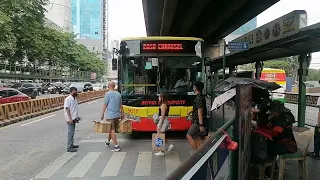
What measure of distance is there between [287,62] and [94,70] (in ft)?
164

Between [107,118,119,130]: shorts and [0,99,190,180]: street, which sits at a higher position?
[107,118,119,130]: shorts

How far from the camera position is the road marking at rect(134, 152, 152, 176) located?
6.89 metres

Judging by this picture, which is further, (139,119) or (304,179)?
(139,119)

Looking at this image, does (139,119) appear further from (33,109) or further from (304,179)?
(33,109)

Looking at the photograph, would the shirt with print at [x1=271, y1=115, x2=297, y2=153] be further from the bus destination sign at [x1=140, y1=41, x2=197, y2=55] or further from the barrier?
the barrier

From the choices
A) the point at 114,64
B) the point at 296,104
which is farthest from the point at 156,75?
the point at 296,104

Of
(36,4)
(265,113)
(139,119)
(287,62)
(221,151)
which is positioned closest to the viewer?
(221,151)

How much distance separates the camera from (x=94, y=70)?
93438 millimetres

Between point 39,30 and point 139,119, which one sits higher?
point 39,30

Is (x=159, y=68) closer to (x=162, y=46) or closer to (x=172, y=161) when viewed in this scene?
(x=162, y=46)

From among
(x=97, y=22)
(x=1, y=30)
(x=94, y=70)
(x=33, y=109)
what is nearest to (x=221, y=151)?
(x=33, y=109)

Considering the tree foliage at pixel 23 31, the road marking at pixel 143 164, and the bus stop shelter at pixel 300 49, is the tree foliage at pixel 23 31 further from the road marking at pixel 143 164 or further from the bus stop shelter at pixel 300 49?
the road marking at pixel 143 164

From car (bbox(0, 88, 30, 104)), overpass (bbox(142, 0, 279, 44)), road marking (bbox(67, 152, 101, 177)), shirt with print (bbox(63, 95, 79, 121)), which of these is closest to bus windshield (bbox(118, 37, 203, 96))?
shirt with print (bbox(63, 95, 79, 121))

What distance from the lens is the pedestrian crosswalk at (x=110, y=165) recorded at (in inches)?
268
